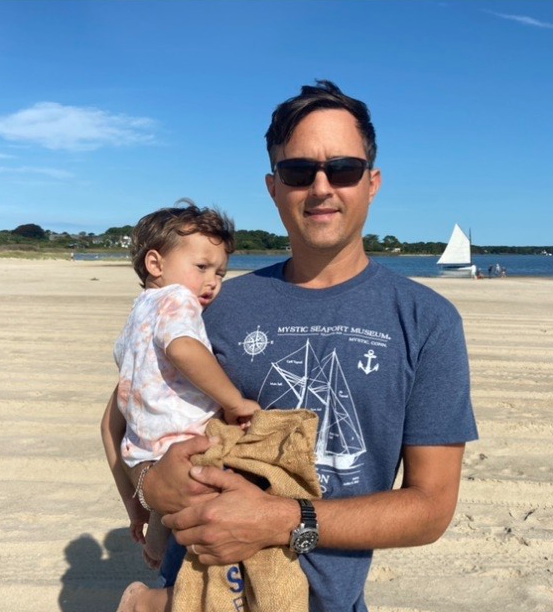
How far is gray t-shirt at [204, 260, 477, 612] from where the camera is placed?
190cm

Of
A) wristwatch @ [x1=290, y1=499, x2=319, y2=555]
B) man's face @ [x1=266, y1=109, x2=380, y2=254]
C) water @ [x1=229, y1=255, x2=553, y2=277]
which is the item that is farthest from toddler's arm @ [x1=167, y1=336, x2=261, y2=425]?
water @ [x1=229, y1=255, x2=553, y2=277]

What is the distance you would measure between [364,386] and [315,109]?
898 millimetres

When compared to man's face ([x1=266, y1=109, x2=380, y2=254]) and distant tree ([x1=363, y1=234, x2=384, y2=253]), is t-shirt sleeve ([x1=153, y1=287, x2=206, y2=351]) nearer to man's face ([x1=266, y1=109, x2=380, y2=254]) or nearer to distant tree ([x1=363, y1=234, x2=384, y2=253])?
man's face ([x1=266, y1=109, x2=380, y2=254])

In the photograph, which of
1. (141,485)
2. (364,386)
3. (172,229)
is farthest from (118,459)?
(364,386)

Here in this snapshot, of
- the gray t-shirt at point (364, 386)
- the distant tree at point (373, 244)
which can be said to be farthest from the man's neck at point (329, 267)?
the distant tree at point (373, 244)

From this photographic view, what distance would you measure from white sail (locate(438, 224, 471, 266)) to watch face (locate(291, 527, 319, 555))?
2161 inches

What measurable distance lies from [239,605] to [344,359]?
768mm

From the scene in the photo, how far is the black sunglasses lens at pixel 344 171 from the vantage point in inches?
81.5

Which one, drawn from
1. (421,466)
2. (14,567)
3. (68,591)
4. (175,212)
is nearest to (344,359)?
(421,466)

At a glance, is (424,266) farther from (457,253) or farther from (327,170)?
(327,170)

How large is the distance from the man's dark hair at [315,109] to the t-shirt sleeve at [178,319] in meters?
0.56

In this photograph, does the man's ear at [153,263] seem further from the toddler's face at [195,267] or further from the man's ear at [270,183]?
the man's ear at [270,183]

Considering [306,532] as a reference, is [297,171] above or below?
above

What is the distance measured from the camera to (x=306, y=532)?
1765mm
